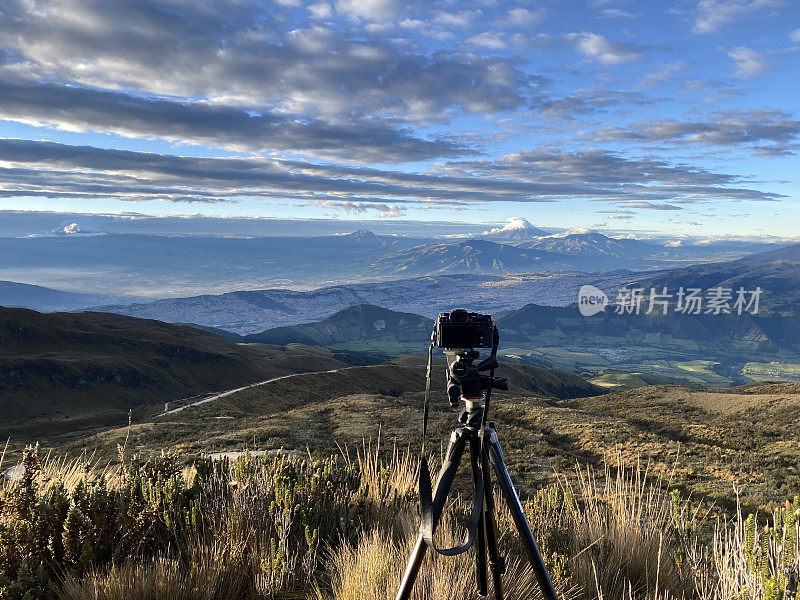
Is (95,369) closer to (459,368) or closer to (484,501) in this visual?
(484,501)

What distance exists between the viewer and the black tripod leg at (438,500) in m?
2.71

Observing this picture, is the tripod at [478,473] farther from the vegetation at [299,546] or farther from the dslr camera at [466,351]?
the vegetation at [299,546]

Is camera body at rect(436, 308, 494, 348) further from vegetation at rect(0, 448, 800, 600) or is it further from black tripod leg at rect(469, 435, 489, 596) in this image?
vegetation at rect(0, 448, 800, 600)

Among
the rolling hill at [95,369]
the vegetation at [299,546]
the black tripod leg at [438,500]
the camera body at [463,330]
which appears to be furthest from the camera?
the rolling hill at [95,369]

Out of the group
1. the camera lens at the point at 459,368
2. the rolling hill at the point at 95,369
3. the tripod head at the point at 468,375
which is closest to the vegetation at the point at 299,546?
the tripod head at the point at 468,375

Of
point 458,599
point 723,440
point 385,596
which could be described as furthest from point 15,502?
point 723,440

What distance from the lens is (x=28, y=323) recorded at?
77250 millimetres

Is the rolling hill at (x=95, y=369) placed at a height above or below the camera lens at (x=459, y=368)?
below

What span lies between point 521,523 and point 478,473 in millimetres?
373

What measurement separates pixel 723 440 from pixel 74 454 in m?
29.8

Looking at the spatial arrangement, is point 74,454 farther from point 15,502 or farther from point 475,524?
point 475,524

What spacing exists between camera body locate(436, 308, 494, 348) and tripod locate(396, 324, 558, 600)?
38mm

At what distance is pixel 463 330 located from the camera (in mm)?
2867

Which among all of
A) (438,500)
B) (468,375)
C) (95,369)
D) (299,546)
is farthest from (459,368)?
(95,369)
